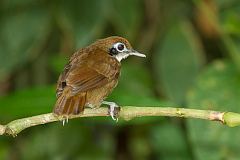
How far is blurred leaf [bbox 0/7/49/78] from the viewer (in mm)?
4113

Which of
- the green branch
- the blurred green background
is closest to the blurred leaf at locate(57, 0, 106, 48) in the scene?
the blurred green background

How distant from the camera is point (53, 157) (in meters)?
4.09

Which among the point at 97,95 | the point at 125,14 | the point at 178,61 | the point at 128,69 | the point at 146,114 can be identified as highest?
the point at 125,14

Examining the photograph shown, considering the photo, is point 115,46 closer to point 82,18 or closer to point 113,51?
point 113,51

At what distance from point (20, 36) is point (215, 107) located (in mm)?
1636

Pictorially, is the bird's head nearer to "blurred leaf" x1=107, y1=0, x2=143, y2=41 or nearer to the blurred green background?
the blurred green background

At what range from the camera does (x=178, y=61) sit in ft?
13.9

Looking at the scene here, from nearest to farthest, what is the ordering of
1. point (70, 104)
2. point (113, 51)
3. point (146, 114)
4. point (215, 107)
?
point (146, 114)
point (70, 104)
point (113, 51)
point (215, 107)

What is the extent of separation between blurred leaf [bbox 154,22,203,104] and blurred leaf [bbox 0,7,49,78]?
887 mm

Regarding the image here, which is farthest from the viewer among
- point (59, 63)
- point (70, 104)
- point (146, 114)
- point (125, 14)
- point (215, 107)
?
point (125, 14)

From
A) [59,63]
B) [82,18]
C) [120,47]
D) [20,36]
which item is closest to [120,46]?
[120,47]

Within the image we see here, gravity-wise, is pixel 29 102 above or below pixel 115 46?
below

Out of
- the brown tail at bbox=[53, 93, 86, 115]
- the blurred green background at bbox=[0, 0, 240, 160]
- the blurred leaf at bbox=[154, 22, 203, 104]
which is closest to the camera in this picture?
the brown tail at bbox=[53, 93, 86, 115]

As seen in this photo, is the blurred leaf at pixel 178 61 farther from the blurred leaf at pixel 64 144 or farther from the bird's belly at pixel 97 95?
the bird's belly at pixel 97 95
